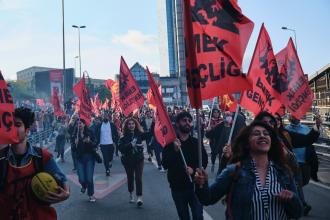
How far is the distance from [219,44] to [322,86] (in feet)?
74.5

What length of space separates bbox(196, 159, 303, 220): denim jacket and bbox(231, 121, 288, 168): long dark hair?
0.12m

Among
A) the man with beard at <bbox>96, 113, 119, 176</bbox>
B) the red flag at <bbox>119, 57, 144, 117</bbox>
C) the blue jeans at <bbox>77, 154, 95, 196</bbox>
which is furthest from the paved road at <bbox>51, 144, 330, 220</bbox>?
the red flag at <bbox>119, 57, 144, 117</bbox>

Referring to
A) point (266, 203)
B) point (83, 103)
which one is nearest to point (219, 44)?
point (266, 203)

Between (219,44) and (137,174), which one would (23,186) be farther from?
(137,174)

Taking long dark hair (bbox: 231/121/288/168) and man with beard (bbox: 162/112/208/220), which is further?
man with beard (bbox: 162/112/208/220)

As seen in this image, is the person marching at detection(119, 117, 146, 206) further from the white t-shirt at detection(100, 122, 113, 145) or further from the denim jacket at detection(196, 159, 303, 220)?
the denim jacket at detection(196, 159, 303, 220)

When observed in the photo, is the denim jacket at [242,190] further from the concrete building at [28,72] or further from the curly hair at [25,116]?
the concrete building at [28,72]

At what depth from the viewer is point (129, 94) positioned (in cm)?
1060

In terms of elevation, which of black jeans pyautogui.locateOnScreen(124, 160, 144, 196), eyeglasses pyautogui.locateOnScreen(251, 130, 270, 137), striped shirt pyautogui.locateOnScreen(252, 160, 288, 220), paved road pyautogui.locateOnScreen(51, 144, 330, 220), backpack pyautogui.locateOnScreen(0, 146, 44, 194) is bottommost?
paved road pyautogui.locateOnScreen(51, 144, 330, 220)

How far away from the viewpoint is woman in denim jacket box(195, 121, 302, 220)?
118 inches

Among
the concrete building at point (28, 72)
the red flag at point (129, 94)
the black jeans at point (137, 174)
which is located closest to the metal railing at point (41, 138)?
the red flag at point (129, 94)

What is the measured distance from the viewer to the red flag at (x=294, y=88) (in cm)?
764

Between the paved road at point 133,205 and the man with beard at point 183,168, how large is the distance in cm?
163

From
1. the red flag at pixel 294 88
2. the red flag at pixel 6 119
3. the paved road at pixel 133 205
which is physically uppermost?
the red flag at pixel 294 88
